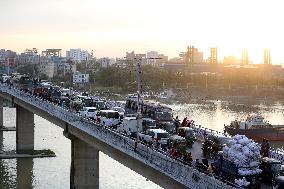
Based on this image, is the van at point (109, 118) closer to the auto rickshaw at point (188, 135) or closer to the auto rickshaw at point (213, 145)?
the auto rickshaw at point (188, 135)

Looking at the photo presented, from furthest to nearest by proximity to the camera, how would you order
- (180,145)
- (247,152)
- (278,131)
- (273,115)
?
(273,115), (278,131), (180,145), (247,152)

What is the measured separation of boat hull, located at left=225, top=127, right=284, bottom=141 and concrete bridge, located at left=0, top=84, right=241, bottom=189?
24262 mm

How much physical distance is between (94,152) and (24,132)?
2097 centimetres

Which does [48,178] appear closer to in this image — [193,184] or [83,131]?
[83,131]

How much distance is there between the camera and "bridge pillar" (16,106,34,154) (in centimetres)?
5557

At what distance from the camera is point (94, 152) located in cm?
3800

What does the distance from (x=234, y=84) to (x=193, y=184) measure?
175445 millimetres

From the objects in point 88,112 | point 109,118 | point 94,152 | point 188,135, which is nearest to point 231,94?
point 88,112

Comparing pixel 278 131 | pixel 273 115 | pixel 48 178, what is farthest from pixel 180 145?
pixel 273 115

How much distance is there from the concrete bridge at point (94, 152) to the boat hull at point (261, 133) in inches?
955

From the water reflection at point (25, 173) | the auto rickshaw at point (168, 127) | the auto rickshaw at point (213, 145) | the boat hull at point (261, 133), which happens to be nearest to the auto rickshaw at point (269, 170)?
the auto rickshaw at point (213, 145)

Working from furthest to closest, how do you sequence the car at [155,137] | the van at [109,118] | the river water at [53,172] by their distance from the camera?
the river water at [53,172] → the van at [109,118] → the car at [155,137]

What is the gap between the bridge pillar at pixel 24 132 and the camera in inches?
2188

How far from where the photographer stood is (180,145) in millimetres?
27406
